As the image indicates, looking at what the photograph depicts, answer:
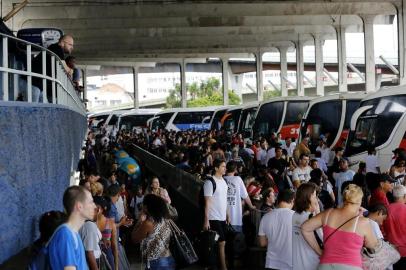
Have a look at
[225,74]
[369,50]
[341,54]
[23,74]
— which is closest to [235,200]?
[23,74]

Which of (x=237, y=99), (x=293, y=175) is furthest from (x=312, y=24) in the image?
(x=237, y=99)

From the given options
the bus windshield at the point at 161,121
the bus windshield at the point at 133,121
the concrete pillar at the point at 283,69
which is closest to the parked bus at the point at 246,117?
the concrete pillar at the point at 283,69

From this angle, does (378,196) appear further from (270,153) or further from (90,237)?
(270,153)

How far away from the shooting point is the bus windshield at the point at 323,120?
31.1 meters

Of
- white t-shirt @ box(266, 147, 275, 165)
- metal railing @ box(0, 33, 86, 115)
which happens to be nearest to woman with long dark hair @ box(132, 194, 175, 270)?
metal railing @ box(0, 33, 86, 115)

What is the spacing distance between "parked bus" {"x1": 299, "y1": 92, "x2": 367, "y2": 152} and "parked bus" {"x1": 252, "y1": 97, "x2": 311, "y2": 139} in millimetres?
4427

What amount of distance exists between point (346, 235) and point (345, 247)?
0.11 m

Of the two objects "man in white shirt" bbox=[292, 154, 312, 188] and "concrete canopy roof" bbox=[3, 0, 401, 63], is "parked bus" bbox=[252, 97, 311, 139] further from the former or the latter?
"man in white shirt" bbox=[292, 154, 312, 188]

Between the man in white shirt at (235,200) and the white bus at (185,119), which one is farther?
the white bus at (185,119)

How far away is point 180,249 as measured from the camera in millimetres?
7793

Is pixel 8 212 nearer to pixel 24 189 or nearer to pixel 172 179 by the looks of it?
pixel 24 189

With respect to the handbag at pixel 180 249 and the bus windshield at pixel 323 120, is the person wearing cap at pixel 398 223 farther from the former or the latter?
the bus windshield at pixel 323 120

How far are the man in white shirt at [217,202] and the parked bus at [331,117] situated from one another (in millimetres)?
19848

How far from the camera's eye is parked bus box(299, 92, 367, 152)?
1223 inches
